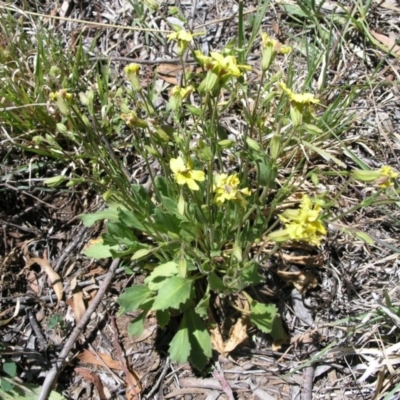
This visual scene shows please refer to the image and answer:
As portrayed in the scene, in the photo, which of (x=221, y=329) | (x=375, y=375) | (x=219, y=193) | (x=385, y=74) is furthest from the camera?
(x=385, y=74)

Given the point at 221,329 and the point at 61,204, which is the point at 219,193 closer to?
the point at 221,329

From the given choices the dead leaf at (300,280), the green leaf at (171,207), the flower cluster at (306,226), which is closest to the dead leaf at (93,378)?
the green leaf at (171,207)

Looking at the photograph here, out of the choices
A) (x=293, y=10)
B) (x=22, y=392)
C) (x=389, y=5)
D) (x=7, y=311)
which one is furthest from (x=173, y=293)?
(x=389, y=5)

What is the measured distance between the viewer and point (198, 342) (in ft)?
8.80

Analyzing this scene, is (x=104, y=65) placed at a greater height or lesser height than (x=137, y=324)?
greater

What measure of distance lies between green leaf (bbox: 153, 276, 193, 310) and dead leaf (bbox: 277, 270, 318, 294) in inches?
22.6

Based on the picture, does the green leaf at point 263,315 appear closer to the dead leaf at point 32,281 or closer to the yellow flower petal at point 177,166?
the yellow flower petal at point 177,166

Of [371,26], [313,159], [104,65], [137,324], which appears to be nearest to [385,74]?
[371,26]

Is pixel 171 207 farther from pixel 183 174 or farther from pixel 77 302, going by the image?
pixel 77 302

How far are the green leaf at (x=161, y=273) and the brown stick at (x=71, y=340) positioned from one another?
1.27 feet

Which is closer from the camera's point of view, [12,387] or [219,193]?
[219,193]

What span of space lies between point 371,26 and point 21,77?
2.17 metres

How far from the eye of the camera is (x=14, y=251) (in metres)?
3.13

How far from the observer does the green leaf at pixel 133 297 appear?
260 centimetres
